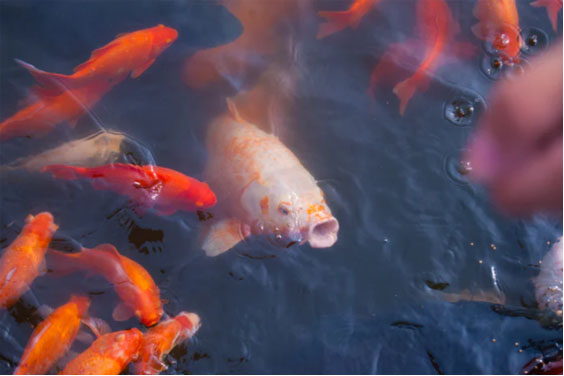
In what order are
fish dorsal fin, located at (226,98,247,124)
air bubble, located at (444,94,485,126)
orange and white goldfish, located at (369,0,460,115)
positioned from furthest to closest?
orange and white goldfish, located at (369,0,460,115)
air bubble, located at (444,94,485,126)
fish dorsal fin, located at (226,98,247,124)

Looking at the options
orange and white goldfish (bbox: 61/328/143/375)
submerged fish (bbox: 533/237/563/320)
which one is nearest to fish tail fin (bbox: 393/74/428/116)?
submerged fish (bbox: 533/237/563/320)

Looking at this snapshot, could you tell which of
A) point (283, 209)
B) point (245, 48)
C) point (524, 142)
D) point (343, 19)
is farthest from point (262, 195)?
point (524, 142)

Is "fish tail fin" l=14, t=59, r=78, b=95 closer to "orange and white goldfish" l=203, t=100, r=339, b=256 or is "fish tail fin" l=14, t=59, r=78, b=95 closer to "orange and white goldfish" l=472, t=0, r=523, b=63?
"orange and white goldfish" l=203, t=100, r=339, b=256

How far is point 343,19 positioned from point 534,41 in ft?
5.45

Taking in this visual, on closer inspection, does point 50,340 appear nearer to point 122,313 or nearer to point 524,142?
point 122,313

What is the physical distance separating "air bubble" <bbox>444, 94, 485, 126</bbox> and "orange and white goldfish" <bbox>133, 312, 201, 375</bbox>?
2507 mm

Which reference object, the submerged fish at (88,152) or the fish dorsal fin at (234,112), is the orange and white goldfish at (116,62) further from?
the fish dorsal fin at (234,112)

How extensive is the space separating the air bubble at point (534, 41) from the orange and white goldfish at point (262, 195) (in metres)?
2.29

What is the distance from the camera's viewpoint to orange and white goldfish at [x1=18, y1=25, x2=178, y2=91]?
3.57m

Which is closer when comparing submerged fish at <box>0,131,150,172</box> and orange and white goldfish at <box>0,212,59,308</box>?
orange and white goldfish at <box>0,212,59,308</box>

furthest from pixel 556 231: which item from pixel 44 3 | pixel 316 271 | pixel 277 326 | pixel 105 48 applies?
pixel 44 3

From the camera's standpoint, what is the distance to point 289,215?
333 centimetres

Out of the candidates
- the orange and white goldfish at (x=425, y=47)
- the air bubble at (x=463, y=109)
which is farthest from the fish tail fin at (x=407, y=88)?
the air bubble at (x=463, y=109)

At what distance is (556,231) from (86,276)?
→ 3234mm
